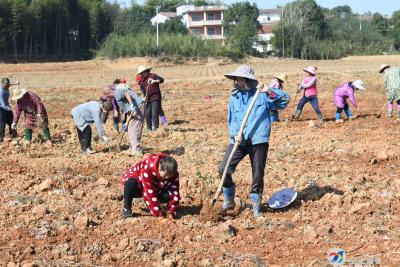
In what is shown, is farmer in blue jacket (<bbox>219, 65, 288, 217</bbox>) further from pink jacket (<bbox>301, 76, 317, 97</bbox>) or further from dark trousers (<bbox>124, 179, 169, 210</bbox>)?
pink jacket (<bbox>301, 76, 317, 97</bbox>)

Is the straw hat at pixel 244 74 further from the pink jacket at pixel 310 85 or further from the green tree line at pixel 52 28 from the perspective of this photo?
the green tree line at pixel 52 28

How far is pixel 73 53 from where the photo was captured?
66625 mm

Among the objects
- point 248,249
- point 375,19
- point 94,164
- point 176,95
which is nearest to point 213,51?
point 176,95

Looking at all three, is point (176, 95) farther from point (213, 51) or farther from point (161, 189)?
point (213, 51)

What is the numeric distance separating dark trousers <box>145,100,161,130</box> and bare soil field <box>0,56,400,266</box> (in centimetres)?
48

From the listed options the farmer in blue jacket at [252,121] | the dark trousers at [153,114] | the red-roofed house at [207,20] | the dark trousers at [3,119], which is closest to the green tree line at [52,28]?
the red-roofed house at [207,20]

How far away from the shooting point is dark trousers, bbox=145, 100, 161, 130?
1228 cm

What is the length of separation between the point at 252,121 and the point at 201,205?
1.32m

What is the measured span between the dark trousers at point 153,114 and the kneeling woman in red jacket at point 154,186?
6111 millimetres

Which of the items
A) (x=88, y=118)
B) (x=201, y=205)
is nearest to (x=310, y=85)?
(x=88, y=118)

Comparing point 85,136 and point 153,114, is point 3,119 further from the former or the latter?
point 153,114

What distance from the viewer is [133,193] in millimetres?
6133

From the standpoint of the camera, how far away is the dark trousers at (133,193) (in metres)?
6.08

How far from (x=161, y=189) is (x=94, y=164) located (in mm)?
3212
